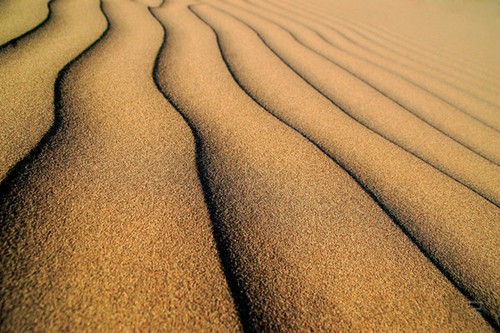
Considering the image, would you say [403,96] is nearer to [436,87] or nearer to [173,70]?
[436,87]

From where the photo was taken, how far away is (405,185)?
825 millimetres

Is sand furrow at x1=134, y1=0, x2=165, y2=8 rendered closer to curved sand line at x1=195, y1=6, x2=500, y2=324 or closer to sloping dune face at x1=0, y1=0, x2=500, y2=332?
sloping dune face at x1=0, y1=0, x2=500, y2=332

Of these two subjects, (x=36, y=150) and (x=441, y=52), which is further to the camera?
(x=441, y=52)

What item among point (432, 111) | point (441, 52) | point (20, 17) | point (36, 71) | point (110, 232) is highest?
point (20, 17)

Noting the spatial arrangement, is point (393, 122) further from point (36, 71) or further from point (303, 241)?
point (36, 71)

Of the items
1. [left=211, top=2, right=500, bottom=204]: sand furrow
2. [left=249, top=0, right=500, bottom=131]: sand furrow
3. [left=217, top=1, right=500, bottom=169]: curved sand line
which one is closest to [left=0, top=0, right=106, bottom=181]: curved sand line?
[left=211, top=2, right=500, bottom=204]: sand furrow

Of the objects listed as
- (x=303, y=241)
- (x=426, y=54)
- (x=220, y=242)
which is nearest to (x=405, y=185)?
(x=303, y=241)

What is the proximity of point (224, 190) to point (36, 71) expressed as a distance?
29.5 inches

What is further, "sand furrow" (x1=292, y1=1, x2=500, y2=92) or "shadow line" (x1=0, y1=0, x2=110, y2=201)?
"sand furrow" (x1=292, y1=1, x2=500, y2=92)

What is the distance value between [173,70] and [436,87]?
135 cm

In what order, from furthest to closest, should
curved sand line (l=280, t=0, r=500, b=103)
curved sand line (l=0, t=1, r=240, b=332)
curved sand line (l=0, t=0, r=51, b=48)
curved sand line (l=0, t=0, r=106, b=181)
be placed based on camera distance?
curved sand line (l=280, t=0, r=500, b=103) → curved sand line (l=0, t=0, r=51, b=48) → curved sand line (l=0, t=0, r=106, b=181) → curved sand line (l=0, t=1, r=240, b=332)

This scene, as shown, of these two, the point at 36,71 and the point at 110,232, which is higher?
the point at 36,71

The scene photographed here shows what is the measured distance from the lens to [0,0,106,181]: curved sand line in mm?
692

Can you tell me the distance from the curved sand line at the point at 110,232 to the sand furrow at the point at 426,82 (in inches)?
52.2
